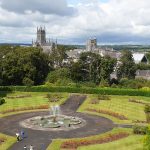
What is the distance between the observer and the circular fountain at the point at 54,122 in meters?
47.7

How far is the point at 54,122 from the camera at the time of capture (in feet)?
164

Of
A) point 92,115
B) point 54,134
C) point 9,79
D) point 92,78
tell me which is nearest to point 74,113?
point 92,115

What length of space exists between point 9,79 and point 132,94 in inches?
1347

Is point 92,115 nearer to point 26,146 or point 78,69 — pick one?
point 26,146

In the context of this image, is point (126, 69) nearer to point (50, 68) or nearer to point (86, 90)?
point (50, 68)

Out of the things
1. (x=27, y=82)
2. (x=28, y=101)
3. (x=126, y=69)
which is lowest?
(x=28, y=101)

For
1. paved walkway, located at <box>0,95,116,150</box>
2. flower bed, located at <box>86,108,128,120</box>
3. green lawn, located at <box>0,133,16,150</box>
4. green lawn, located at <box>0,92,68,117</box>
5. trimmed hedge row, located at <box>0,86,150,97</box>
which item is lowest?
green lawn, located at <box>0,133,16,150</box>

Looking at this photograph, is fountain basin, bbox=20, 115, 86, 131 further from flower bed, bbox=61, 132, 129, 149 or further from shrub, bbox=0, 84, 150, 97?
shrub, bbox=0, 84, 150, 97

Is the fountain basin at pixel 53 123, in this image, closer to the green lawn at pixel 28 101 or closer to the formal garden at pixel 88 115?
the formal garden at pixel 88 115

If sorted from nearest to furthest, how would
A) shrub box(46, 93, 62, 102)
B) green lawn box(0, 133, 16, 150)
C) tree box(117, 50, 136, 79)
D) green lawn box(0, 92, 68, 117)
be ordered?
1. green lawn box(0, 133, 16, 150)
2. green lawn box(0, 92, 68, 117)
3. shrub box(46, 93, 62, 102)
4. tree box(117, 50, 136, 79)

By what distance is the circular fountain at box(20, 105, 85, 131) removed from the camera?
47688 mm

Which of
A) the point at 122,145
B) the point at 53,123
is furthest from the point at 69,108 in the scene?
the point at 122,145

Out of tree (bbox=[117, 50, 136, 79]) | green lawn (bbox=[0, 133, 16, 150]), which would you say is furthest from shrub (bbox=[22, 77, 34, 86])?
green lawn (bbox=[0, 133, 16, 150])

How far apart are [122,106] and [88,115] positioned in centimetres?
1062
